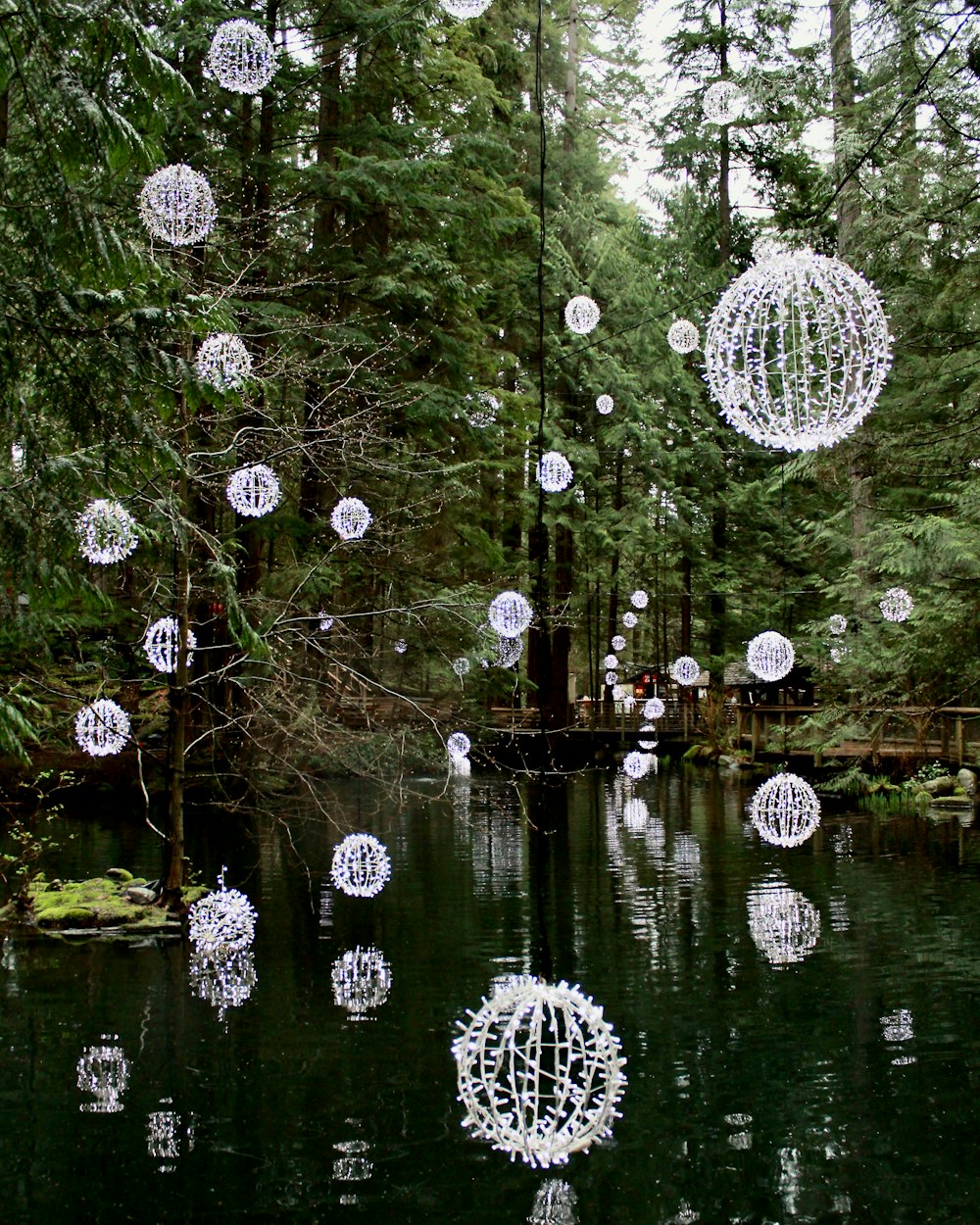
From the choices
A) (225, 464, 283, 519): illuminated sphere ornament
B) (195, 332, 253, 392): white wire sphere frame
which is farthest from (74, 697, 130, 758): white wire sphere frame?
(195, 332, 253, 392): white wire sphere frame

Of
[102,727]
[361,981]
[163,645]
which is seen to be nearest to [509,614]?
[163,645]

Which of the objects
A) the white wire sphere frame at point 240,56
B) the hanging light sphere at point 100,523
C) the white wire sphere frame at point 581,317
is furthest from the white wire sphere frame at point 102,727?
the white wire sphere frame at point 581,317

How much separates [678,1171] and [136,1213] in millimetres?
2542

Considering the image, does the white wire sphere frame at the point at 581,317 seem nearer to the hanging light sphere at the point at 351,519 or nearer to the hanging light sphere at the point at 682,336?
the hanging light sphere at the point at 682,336

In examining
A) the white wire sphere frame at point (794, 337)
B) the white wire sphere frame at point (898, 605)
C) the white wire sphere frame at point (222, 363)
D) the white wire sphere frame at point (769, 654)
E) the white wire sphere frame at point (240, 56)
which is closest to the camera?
the white wire sphere frame at point (794, 337)

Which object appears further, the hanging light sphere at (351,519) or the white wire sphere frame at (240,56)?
the hanging light sphere at (351,519)

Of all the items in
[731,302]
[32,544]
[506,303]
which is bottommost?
[32,544]

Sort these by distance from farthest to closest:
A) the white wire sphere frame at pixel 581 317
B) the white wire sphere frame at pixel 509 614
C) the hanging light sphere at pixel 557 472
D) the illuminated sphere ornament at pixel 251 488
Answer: the white wire sphere frame at pixel 581 317 → the hanging light sphere at pixel 557 472 → the white wire sphere frame at pixel 509 614 → the illuminated sphere ornament at pixel 251 488

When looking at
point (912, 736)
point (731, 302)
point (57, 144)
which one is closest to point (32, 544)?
point (57, 144)

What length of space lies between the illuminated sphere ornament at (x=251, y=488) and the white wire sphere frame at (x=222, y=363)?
1.29m

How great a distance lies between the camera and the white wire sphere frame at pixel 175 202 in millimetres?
7902

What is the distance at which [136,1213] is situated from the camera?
523 cm

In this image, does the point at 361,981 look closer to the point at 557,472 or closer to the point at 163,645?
the point at 163,645

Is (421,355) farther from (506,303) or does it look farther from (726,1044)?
(726,1044)
